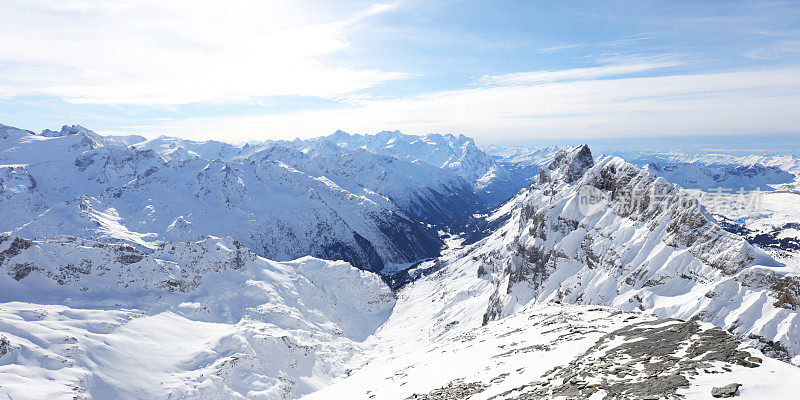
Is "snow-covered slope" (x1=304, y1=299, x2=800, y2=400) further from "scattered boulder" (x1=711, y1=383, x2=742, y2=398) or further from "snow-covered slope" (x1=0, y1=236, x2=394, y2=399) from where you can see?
"snow-covered slope" (x1=0, y1=236, x2=394, y2=399)

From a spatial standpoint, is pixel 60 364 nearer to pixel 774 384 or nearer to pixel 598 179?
pixel 774 384

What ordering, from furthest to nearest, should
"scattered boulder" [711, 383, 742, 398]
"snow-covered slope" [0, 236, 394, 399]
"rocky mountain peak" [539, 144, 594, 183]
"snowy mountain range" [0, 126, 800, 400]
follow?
"rocky mountain peak" [539, 144, 594, 183] < "snow-covered slope" [0, 236, 394, 399] < "snowy mountain range" [0, 126, 800, 400] < "scattered boulder" [711, 383, 742, 398]

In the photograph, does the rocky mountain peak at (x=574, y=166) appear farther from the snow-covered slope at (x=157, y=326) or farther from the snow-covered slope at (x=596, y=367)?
the snow-covered slope at (x=157, y=326)

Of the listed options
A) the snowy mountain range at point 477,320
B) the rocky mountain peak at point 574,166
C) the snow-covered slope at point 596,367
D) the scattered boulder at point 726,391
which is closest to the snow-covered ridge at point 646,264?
the snowy mountain range at point 477,320

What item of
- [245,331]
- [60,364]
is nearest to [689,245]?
[245,331]

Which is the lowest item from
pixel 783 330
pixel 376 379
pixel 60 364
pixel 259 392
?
pixel 259 392

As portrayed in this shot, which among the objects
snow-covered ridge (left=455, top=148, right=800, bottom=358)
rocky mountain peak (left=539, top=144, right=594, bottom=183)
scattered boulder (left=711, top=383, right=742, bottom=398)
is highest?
rocky mountain peak (left=539, top=144, right=594, bottom=183)

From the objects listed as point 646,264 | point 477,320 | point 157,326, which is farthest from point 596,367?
point 477,320

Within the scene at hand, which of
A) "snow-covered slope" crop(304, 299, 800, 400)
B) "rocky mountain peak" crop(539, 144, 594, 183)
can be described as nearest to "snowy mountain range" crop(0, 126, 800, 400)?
"snow-covered slope" crop(304, 299, 800, 400)
